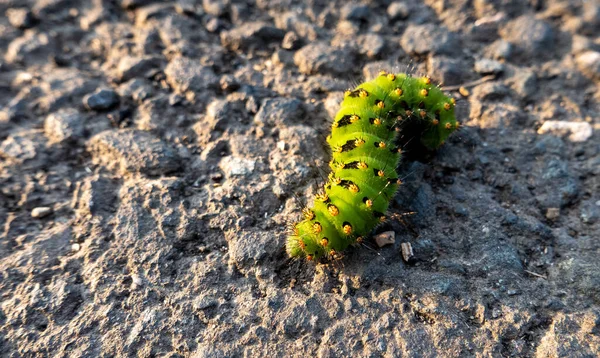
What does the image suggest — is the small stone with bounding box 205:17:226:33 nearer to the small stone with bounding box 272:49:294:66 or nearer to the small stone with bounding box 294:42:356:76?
the small stone with bounding box 272:49:294:66

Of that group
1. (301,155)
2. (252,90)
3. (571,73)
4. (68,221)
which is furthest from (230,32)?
(571,73)

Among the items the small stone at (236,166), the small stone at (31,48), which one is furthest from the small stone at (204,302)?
the small stone at (31,48)

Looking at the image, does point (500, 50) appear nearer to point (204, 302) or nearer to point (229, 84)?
point (229, 84)

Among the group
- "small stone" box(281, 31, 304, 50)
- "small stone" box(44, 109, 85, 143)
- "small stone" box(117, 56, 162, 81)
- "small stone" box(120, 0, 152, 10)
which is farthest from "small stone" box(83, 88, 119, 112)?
"small stone" box(281, 31, 304, 50)

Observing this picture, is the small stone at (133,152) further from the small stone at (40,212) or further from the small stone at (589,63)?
the small stone at (589,63)

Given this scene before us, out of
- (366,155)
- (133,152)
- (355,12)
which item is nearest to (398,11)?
(355,12)

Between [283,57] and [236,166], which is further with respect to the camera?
[283,57]
